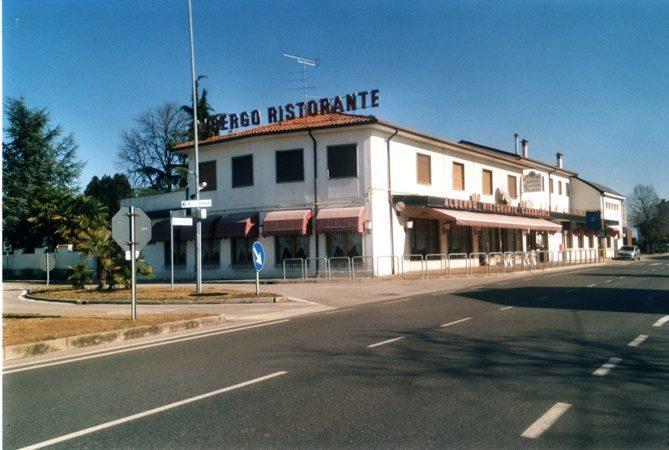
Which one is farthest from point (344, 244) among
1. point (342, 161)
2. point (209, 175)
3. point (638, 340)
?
point (638, 340)

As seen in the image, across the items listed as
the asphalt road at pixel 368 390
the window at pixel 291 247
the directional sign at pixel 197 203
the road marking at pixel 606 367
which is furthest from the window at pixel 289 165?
the road marking at pixel 606 367

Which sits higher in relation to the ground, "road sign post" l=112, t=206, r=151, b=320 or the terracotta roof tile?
the terracotta roof tile

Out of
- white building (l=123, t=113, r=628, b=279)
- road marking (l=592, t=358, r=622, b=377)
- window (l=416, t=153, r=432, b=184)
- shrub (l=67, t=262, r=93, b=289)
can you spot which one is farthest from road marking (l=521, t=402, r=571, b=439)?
window (l=416, t=153, r=432, b=184)

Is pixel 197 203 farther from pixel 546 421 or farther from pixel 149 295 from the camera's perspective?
pixel 546 421

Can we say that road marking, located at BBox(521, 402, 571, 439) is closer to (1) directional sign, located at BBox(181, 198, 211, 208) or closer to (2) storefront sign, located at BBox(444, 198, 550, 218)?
(1) directional sign, located at BBox(181, 198, 211, 208)

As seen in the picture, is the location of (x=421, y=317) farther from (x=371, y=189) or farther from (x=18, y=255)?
(x=18, y=255)

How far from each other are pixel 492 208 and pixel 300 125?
43.7 ft

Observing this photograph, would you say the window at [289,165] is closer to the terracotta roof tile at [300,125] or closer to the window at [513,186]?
the terracotta roof tile at [300,125]

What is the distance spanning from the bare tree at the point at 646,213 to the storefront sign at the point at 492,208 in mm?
59529

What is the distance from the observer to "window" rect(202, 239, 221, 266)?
32.7 m

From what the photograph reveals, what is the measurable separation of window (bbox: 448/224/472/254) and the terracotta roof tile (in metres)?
9.50

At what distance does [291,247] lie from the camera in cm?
3041

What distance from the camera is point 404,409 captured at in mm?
5652

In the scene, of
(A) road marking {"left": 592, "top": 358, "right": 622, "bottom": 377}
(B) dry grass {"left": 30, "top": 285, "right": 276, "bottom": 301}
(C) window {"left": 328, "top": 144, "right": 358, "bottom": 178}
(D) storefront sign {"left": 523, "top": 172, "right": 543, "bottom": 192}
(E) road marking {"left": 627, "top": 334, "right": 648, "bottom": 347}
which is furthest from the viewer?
(D) storefront sign {"left": 523, "top": 172, "right": 543, "bottom": 192}
